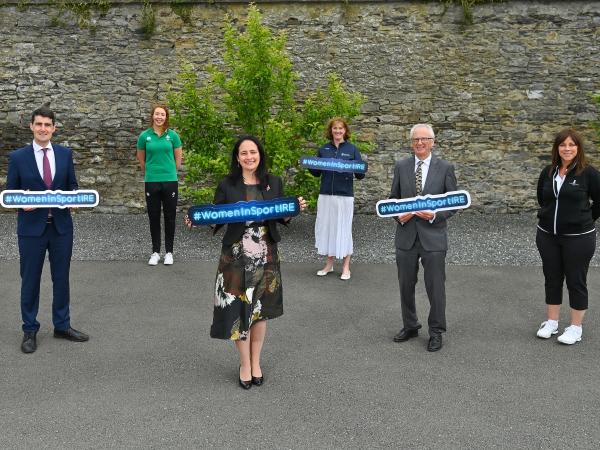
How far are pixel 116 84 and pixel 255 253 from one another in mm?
8238

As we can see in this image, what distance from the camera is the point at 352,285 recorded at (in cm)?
691

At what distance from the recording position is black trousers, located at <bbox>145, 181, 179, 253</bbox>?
7.79m

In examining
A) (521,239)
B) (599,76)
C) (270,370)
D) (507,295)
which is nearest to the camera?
(270,370)

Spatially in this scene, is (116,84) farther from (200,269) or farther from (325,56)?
(200,269)

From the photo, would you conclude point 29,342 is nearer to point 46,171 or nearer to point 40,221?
point 40,221

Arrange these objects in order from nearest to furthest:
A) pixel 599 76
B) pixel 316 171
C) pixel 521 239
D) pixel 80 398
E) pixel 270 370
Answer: pixel 80 398
pixel 270 370
pixel 316 171
pixel 521 239
pixel 599 76

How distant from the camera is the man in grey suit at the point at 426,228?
4898 millimetres

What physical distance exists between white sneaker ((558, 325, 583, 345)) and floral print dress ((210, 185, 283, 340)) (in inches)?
102

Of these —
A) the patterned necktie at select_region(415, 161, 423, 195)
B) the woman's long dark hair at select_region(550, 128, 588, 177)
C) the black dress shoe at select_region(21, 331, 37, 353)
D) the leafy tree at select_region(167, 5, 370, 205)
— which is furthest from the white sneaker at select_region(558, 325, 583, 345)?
the leafy tree at select_region(167, 5, 370, 205)

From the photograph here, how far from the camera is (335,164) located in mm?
7000

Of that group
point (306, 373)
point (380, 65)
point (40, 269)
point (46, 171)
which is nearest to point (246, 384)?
point (306, 373)

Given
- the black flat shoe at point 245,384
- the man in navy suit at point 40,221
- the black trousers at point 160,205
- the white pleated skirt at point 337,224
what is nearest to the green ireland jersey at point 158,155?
the black trousers at point 160,205

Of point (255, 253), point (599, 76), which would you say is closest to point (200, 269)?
point (255, 253)

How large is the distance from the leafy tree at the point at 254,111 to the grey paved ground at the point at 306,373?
92.0 inches
